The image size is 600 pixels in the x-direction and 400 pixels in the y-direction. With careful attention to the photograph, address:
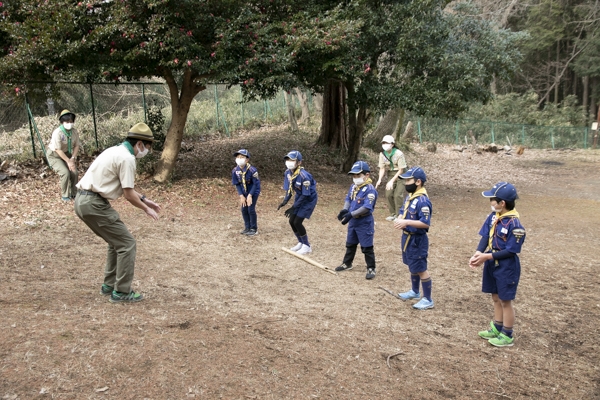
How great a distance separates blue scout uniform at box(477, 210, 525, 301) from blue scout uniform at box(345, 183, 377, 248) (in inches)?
79.7

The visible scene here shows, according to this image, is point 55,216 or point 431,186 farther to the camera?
point 431,186

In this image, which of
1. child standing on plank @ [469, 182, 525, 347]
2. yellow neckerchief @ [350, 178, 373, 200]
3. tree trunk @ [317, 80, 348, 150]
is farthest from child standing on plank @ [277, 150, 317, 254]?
tree trunk @ [317, 80, 348, 150]

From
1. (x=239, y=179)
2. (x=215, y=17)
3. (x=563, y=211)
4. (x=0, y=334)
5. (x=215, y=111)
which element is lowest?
(x=563, y=211)

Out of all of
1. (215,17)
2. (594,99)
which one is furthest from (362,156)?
(594,99)

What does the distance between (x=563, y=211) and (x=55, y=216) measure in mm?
12389

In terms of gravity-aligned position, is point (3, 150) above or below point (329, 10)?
below

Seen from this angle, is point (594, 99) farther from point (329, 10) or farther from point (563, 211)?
point (329, 10)

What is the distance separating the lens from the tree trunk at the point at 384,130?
21.7 meters

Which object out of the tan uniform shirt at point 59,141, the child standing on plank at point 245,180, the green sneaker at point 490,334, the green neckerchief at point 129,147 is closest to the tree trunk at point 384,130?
the child standing on plank at point 245,180

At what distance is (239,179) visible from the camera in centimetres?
908

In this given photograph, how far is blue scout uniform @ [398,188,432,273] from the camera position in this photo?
590 centimetres

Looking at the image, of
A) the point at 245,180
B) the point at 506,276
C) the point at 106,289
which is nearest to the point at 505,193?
the point at 506,276

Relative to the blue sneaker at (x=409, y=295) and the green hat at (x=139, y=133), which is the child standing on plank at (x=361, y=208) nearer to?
the blue sneaker at (x=409, y=295)

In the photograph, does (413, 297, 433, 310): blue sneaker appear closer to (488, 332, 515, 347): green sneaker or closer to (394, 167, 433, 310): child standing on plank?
(394, 167, 433, 310): child standing on plank
